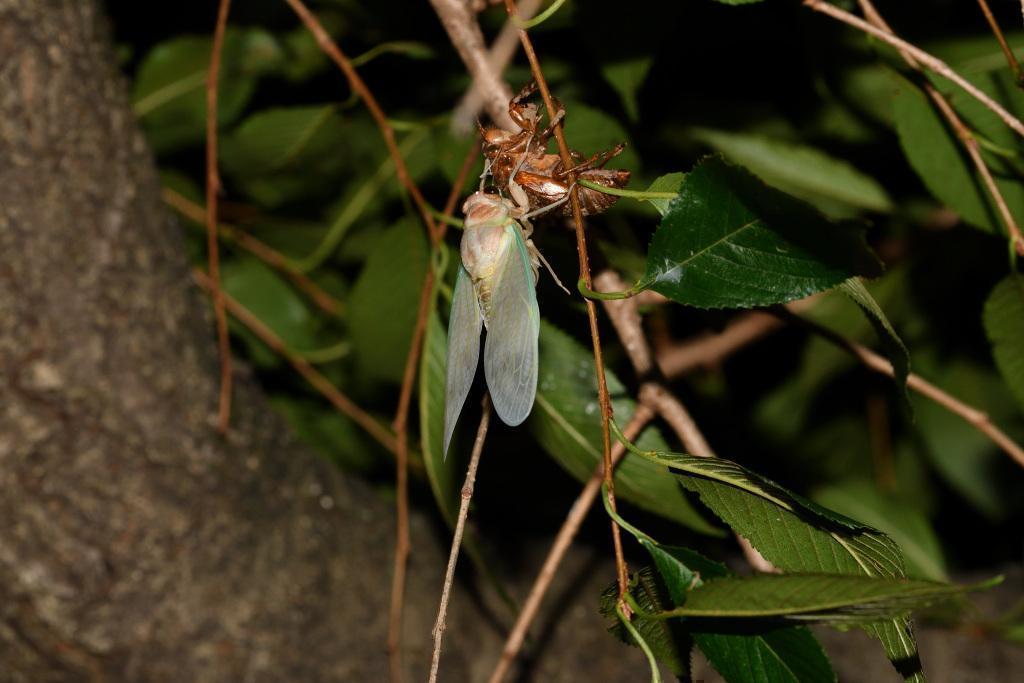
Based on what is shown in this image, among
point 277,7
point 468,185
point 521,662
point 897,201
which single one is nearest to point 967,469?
point 897,201

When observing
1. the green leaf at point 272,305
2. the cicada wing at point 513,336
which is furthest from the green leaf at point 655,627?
the green leaf at point 272,305

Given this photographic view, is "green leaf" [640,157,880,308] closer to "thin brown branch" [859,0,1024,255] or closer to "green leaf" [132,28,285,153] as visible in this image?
"thin brown branch" [859,0,1024,255]

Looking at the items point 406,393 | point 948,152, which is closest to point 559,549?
point 406,393

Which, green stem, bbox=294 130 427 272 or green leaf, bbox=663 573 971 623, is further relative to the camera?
green stem, bbox=294 130 427 272

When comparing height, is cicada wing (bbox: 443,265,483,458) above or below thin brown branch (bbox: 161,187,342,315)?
above

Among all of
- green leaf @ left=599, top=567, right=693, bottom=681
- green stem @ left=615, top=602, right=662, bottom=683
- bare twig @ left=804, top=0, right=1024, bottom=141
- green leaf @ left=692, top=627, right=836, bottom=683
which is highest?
bare twig @ left=804, top=0, right=1024, bottom=141

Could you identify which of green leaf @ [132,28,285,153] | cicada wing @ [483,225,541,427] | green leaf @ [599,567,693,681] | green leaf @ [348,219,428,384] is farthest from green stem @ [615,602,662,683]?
green leaf @ [132,28,285,153]

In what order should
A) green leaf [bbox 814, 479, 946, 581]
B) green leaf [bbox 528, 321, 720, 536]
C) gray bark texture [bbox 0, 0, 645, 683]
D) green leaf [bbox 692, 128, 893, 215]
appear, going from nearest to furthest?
green leaf [bbox 528, 321, 720, 536], gray bark texture [bbox 0, 0, 645, 683], green leaf [bbox 692, 128, 893, 215], green leaf [bbox 814, 479, 946, 581]
